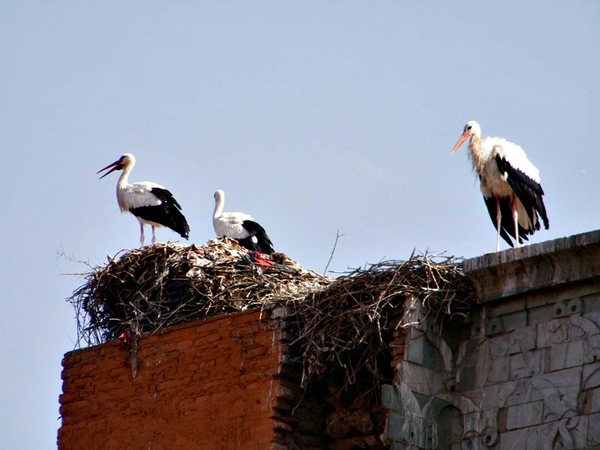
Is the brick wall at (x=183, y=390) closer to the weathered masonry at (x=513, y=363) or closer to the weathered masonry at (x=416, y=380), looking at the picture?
the weathered masonry at (x=416, y=380)

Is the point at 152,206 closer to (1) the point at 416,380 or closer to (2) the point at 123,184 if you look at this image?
(2) the point at 123,184

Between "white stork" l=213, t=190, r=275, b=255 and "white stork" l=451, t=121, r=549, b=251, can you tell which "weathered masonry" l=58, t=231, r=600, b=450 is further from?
"white stork" l=213, t=190, r=275, b=255

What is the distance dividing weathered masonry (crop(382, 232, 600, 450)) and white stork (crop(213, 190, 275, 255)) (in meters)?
4.78

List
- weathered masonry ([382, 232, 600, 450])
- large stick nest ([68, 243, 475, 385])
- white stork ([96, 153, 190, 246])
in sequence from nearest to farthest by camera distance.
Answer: weathered masonry ([382, 232, 600, 450]), large stick nest ([68, 243, 475, 385]), white stork ([96, 153, 190, 246])

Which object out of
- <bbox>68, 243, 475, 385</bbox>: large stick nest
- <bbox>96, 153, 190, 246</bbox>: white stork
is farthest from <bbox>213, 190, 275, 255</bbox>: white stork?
<bbox>68, 243, 475, 385</bbox>: large stick nest

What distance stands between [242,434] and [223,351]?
0.72 meters

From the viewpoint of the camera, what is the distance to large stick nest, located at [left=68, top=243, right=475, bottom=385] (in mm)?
11391

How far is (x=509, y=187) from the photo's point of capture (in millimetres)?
12633

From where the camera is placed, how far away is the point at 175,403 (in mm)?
12164

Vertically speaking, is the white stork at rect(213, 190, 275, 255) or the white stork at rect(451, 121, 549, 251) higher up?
the white stork at rect(213, 190, 275, 255)

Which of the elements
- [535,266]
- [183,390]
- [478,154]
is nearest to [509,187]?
[478,154]

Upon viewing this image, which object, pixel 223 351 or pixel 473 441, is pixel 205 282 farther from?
pixel 473 441

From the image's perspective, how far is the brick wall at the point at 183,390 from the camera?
38.3 ft

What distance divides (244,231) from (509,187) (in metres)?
4.13
